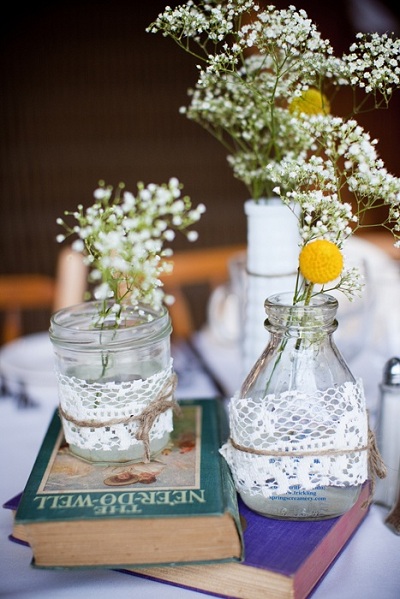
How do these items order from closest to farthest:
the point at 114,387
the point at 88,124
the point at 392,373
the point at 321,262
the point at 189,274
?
the point at 321,262 < the point at 114,387 < the point at 392,373 < the point at 189,274 < the point at 88,124

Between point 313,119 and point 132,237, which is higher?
point 313,119

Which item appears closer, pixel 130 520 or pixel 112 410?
pixel 130 520

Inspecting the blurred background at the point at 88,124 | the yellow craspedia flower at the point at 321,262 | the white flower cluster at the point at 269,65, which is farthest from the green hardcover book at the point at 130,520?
the blurred background at the point at 88,124

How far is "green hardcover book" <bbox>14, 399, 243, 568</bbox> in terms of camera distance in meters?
0.66

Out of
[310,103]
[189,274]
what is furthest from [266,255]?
[189,274]

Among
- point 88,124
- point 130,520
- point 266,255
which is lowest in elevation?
point 130,520

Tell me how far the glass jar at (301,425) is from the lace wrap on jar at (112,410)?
103 millimetres

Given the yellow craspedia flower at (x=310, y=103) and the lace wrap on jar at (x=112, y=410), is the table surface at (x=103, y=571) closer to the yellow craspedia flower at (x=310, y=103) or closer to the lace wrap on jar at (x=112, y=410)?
the lace wrap on jar at (x=112, y=410)

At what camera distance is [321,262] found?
654 millimetres

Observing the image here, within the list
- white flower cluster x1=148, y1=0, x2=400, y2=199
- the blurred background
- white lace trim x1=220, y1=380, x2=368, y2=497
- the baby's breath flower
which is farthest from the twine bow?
the blurred background

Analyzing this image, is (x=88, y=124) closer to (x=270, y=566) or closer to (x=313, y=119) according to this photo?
(x=313, y=119)

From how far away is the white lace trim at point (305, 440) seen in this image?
28.6 inches

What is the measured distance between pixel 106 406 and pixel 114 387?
0.03 metres

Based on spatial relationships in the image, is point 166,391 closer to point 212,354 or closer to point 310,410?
Answer: point 310,410
